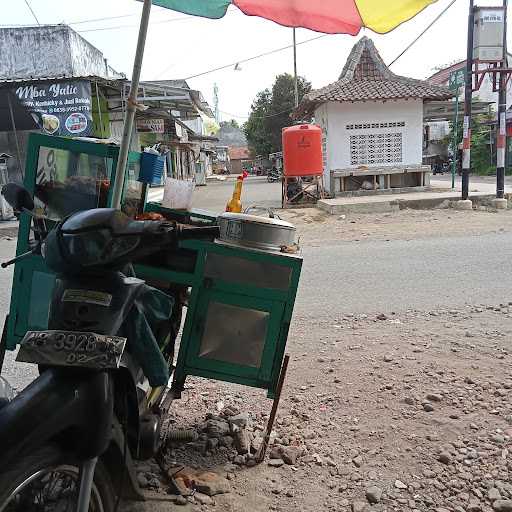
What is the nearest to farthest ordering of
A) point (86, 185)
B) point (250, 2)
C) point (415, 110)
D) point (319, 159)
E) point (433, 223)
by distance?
1. point (86, 185)
2. point (250, 2)
3. point (433, 223)
4. point (319, 159)
5. point (415, 110)

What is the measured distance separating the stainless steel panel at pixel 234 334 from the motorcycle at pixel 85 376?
54 centimetres

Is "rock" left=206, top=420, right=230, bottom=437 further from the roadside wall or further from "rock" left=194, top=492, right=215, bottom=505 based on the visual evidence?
the roadside wall

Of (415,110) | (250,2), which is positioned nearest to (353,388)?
(250,2)

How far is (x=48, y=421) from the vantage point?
4.71 feet

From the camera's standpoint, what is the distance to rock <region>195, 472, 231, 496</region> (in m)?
2.34

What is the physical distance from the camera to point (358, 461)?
2574mm

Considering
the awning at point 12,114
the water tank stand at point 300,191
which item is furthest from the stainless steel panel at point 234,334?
the water tank stand at point 300,191

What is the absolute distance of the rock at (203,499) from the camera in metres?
2.27

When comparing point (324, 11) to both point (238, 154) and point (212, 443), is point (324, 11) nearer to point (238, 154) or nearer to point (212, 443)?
point (212, 443)

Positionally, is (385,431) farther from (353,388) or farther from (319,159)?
(319,159)

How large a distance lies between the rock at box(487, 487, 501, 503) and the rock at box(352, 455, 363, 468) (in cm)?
58

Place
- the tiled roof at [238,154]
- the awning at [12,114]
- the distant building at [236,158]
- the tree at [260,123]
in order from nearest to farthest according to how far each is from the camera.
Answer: the awning at [12,114] → the tree at [260,123] → the distant building at [236,158] → the tiled roof at [238,154]

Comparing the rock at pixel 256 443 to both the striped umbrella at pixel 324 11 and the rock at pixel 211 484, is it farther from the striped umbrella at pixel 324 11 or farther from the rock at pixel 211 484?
the striped umbrella at pixel 324 11

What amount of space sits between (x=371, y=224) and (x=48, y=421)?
10254 millimetres
